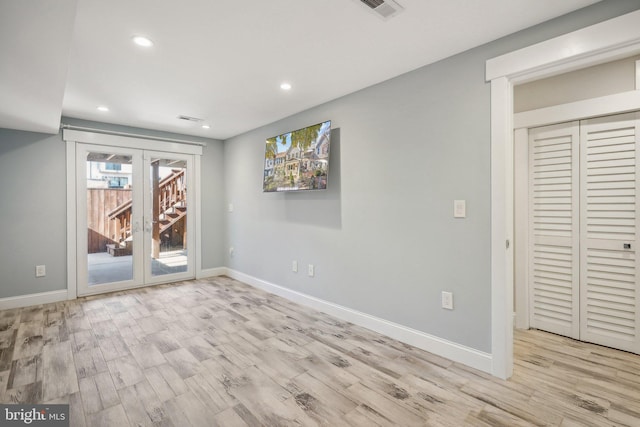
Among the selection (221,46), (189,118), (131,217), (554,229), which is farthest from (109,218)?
(554,229)

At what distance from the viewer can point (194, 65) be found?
101 inches

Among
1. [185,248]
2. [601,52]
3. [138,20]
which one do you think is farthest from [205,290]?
[601,52]

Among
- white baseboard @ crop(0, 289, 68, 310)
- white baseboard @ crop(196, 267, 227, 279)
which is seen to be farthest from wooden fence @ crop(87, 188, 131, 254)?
white baseboard @ crop(196, 267, 227, 279)

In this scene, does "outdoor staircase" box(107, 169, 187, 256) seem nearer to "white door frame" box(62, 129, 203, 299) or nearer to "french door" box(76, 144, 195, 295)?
"french door" box(76, 144, 195, 295)

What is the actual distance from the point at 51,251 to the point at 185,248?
1.66 metres

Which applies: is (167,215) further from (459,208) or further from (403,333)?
(459,208)

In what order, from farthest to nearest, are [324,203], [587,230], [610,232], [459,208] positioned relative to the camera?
1. [324,203]
2. [587,230]
3. [610,232]
4. [459,208]

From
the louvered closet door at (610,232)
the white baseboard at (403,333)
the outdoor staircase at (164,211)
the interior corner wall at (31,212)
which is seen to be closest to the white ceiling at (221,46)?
the interior corner wall at (31,212)

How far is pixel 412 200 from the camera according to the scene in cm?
266

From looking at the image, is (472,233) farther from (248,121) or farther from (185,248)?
(185,248)

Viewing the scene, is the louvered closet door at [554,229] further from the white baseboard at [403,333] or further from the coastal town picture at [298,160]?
the coastal town picture at [298,160]

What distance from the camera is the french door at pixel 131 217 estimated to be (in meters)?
4.15

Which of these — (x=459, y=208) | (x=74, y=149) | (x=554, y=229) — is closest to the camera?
(x=459, y=208)

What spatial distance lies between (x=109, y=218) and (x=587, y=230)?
5581 millimetres
